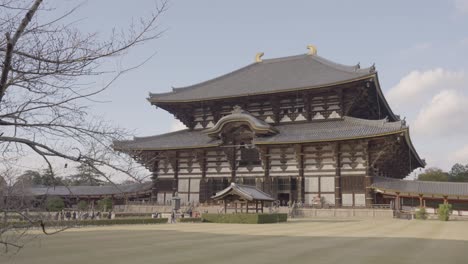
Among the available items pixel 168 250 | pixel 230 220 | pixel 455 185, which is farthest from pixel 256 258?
pixel 455 185

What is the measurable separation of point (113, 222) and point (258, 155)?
17989 millimetres

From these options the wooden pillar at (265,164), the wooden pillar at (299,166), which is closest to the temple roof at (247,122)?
the wooden pillar at (265,164)

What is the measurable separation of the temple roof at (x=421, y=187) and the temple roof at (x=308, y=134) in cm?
476

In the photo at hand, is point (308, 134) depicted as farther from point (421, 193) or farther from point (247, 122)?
point (421, 193)

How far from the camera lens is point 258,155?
1694 inches

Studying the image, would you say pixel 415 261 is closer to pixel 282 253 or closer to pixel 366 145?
pixel 282 253

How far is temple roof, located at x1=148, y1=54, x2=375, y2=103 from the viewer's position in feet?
140

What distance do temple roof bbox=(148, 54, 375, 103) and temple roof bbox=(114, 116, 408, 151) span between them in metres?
4.19

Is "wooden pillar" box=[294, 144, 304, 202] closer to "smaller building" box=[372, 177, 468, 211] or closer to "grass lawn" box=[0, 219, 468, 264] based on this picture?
"smaller building" box=[372, 177, 468, 211]

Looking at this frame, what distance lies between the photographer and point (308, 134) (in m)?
39.4

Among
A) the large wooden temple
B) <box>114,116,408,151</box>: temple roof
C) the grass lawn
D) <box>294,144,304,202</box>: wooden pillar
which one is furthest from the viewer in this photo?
<box>294,144,304,202</box>: wooden pillar

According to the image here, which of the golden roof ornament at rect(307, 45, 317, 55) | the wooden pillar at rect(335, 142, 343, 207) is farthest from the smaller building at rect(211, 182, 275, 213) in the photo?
the golden roof ornament at rect(307, 45, 317, 55)

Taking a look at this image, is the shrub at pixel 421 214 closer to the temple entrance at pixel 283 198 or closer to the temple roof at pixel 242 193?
the temple entrance at pixel 283 198

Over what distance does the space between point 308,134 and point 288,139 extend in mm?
2063
